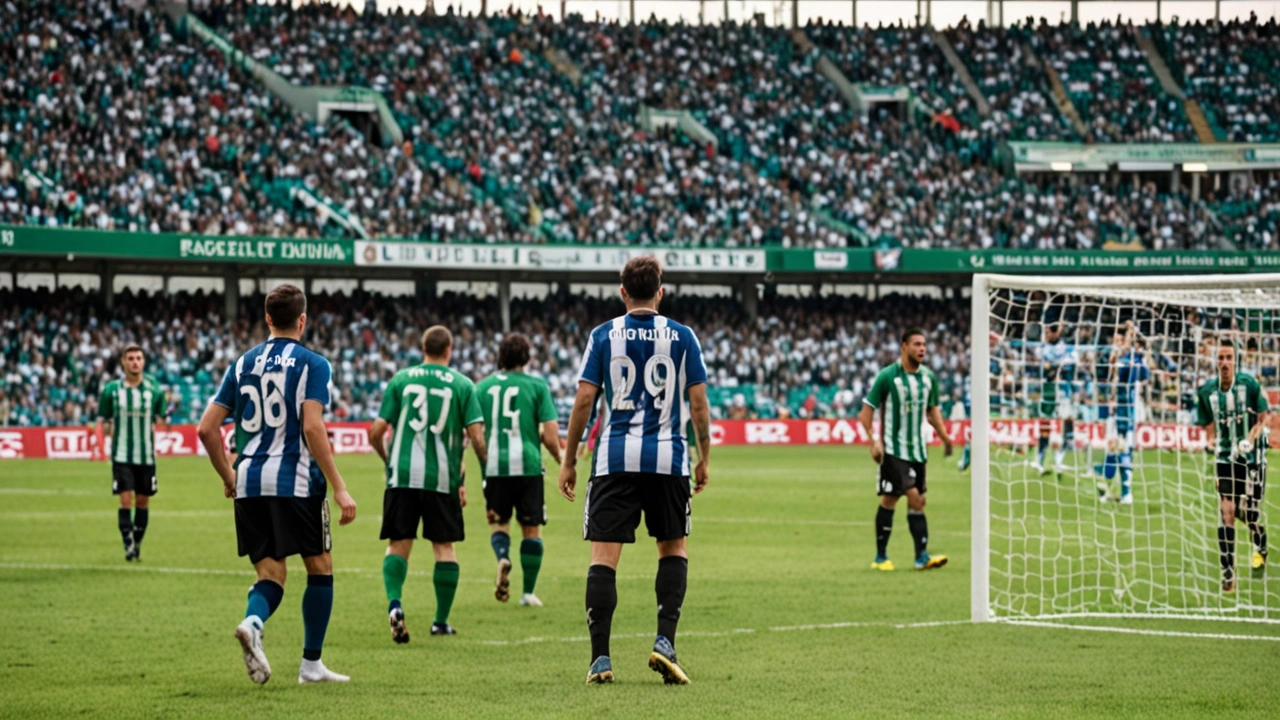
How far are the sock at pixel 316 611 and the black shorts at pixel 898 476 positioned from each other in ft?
23.1

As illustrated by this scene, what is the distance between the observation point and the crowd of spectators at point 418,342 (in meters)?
41.5

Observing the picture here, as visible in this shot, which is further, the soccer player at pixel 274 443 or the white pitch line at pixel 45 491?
the white pitch line at pixel 45 491

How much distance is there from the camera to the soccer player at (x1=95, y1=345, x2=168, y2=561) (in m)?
15.9

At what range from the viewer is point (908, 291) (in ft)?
182

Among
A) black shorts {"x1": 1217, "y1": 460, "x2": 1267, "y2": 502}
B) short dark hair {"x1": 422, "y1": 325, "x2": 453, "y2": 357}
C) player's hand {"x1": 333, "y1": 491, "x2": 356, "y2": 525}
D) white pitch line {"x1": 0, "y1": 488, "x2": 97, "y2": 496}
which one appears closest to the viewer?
player's hand {"x1": 333, "y1": 491, "x2": 356, "y2": 525}

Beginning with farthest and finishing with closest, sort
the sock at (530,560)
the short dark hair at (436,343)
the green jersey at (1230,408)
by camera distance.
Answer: the green jersey at (1230,408) → the sock at (530,560) → the short dark hair at (436,343)

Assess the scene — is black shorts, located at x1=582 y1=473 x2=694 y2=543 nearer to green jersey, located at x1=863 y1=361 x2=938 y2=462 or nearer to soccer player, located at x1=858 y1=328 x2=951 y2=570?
soccer player, located at x1=858 y1=328 x2=951 y2=570

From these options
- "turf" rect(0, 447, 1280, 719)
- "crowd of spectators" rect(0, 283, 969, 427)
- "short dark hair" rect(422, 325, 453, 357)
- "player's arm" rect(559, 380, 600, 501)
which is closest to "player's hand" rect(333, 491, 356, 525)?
"turf" rect(0, 447, 1280, 719)

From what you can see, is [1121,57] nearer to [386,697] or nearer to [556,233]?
[556,233]

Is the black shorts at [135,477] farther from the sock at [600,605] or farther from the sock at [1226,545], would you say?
the sock at [1226,545]

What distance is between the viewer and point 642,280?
7.96 meters

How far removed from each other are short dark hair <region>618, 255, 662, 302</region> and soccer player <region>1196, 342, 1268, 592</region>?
650cm

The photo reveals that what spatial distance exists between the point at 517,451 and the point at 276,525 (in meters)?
4.15

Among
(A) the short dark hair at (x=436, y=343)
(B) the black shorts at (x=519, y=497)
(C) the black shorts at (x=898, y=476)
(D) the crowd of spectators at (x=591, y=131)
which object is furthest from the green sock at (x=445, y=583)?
(D) the crowd of spectators at (x=591, y=131)
